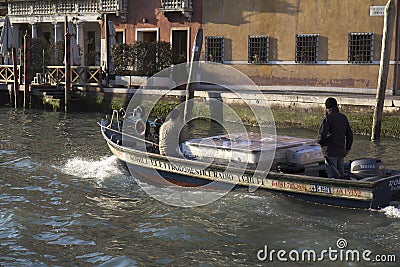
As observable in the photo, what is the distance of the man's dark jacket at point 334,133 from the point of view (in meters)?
9.45

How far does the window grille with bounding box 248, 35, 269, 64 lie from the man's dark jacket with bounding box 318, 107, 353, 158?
543 inches

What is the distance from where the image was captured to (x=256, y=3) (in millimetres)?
23109

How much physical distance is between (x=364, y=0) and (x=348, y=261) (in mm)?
14958

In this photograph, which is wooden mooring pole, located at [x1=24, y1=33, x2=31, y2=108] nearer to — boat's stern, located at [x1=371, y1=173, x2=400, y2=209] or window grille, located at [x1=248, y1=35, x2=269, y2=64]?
window grille, located at [x1=248, y1=35, x2=269, y2=64]

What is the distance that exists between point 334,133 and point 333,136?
0.05 meters

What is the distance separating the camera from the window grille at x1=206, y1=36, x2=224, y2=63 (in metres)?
24.2

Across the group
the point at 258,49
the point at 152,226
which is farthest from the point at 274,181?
the point at 258,49

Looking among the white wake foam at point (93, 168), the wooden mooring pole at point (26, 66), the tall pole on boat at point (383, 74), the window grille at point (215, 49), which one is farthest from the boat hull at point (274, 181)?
the wooden mooring pole at point (26, 66)

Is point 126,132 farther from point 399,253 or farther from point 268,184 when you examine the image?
point 399,253

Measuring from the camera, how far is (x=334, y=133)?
31.0 feet

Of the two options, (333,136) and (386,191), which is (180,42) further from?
(386,191)

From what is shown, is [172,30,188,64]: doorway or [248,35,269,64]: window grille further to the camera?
[172,30,188,64]: doorway

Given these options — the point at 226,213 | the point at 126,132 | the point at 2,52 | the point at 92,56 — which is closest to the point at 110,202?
the point at 226,213

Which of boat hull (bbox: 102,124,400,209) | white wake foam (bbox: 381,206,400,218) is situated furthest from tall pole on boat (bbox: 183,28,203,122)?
white wake foam (bbox: 381,206,400,218)
